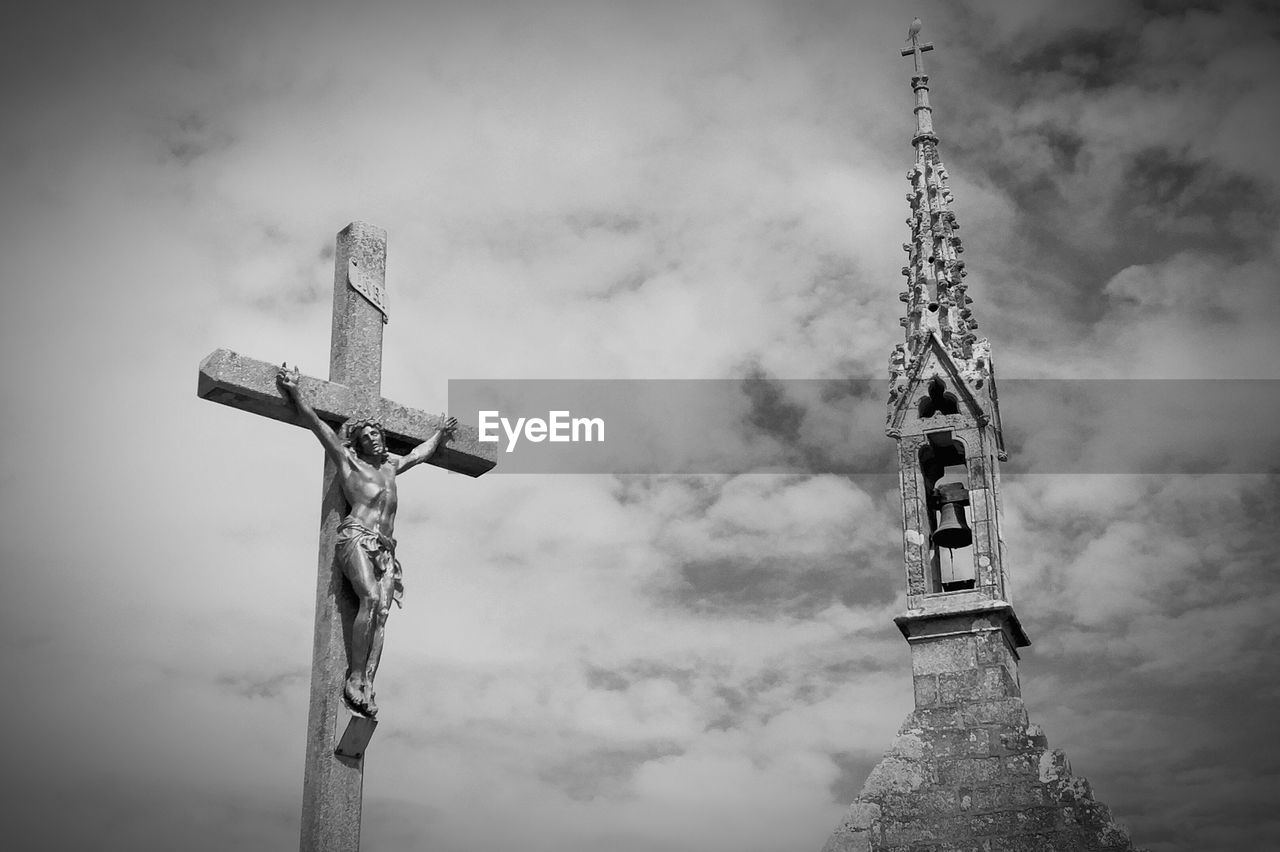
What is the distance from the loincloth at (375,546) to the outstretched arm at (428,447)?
663 millimetres

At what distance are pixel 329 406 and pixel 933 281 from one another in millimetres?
9984

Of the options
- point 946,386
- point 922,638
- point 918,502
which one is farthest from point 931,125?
point 922,638

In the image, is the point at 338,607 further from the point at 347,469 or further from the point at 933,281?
the point at 933,281

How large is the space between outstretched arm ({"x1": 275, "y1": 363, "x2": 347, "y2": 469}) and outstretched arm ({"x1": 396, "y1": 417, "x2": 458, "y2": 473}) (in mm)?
471

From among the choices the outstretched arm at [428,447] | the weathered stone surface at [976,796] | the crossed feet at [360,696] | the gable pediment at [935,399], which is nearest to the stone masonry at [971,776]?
the weathered stone surface at [976,796]

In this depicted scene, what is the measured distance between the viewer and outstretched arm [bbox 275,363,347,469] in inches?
434

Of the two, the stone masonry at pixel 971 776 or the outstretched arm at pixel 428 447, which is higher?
the outstretched arm at pixel 428 447

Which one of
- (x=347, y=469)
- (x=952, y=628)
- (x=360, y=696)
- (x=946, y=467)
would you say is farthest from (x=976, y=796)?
(x=347, y=469)

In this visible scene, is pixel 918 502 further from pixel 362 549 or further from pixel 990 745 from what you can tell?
pixel 362 549

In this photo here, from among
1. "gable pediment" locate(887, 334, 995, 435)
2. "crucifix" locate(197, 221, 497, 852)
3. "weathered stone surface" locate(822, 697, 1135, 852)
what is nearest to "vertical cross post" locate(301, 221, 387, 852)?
"crucifix" locate(197, 221, 497, 852)

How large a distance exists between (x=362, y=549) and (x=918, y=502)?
9181 mm

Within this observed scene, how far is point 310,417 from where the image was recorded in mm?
11164

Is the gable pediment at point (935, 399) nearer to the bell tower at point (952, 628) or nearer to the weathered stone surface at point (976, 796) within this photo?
the bell tower at point (952, 628)

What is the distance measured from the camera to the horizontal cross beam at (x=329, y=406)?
1086 cm
